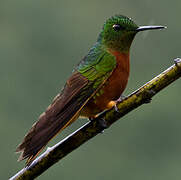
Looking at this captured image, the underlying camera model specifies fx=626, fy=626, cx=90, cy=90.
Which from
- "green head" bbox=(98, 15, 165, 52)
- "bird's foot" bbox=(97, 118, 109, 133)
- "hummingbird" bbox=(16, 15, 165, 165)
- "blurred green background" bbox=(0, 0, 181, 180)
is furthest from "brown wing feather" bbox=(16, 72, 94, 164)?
"blurred green background" bbox=(0, 0, 181, 180)

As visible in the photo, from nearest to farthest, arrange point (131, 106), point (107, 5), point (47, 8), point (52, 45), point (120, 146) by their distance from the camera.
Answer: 1. point (131, 106)
2. point (120, 146)
3. point (52, 45)
4. point (47, 8)
5. point (107, 5)

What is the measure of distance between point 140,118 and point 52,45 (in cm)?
777

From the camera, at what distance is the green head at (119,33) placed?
416 centimetres

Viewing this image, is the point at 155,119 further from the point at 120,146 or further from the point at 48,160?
the point at 48,160

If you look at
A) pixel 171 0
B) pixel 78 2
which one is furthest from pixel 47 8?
pixel 171 0

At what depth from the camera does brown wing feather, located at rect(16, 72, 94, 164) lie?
336 centimetres

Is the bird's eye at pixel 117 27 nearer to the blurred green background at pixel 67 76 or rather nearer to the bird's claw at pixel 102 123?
the bird's claw at pixel 102 123

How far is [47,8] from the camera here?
119ft

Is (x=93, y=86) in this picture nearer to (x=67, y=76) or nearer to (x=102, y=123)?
(x=102, y=123)

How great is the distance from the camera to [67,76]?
82.7 ft

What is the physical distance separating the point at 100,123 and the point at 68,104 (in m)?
0.35

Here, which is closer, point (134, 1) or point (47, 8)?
point (134, 1)

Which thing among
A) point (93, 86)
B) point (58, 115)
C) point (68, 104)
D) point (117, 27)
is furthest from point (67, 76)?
point (58, 115)

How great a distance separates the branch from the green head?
83cm
